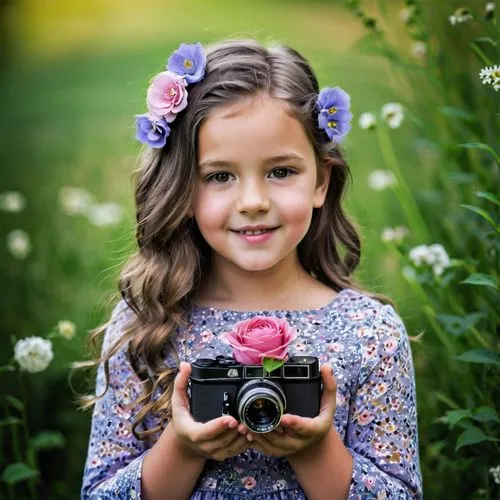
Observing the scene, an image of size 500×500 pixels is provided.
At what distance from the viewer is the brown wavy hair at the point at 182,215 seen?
7.82 ft

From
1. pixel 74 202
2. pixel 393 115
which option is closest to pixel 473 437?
pixel 393 115

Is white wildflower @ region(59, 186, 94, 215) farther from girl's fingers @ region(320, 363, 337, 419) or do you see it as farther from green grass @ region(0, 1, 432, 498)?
girl's fingers @ region(320, 363, 337, 419)

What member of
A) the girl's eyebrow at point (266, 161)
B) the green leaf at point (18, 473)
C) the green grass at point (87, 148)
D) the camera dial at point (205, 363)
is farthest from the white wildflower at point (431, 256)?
the green leaf at point (18, 473)

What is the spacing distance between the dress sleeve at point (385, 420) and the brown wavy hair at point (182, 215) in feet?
0.82

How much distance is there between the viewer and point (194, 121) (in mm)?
2373

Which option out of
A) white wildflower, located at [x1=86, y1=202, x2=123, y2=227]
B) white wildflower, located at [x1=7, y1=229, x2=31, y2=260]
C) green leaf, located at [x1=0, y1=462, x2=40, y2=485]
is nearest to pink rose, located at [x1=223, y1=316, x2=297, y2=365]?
green leaf, located at [x1=0, y1=462, x2=40, y2=485]

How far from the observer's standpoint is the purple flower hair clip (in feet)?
8.01

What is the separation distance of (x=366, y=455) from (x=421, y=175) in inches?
116

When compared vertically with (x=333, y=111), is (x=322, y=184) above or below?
below

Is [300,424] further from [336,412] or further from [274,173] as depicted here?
[274,173]

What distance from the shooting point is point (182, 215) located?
243 cm

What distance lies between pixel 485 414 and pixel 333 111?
2.63 feet

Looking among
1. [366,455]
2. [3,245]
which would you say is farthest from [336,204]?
[3,245]

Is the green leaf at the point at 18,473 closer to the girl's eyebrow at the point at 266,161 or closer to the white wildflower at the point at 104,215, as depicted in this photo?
the girl's eyebrow at the point at 266,161
